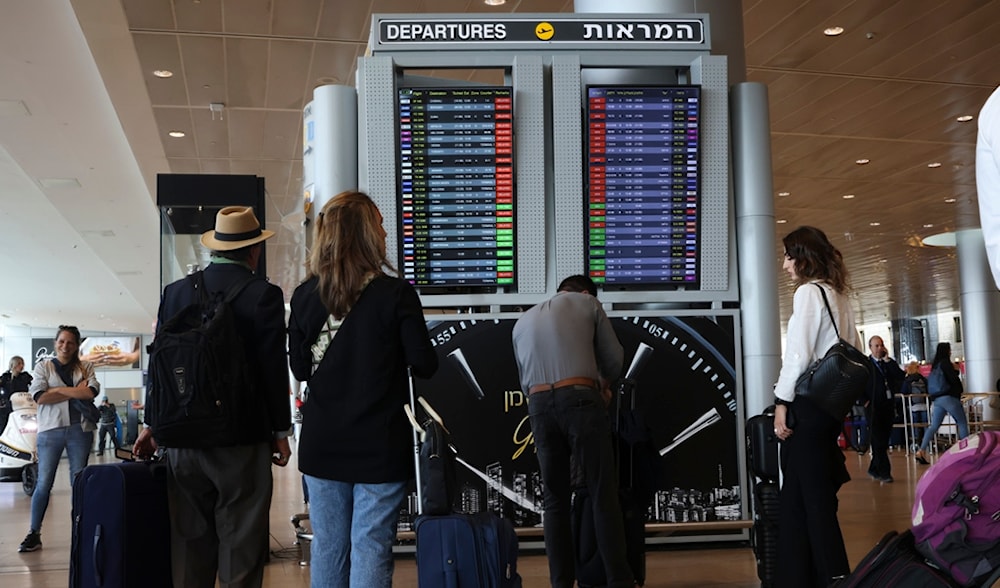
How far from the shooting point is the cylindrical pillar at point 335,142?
17.7 ft

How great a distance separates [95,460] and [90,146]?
8844 mm

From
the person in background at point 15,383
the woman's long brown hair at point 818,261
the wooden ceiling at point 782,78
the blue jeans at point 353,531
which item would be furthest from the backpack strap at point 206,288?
the person in background at point 15,383

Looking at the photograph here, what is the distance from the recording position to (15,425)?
40.8 ft

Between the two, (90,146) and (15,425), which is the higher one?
(90,146)

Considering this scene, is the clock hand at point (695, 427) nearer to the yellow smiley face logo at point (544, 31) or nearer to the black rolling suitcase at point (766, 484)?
the black rolling suitcase at point (766, 484)

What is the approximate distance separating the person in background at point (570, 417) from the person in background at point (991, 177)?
2137mm

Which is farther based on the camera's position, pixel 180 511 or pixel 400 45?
pixel 400 45

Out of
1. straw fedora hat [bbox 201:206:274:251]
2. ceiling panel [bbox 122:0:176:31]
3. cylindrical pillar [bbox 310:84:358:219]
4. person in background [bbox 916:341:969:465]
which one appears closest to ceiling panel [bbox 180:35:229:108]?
ceiling panel [bbox 122:0:176:31]

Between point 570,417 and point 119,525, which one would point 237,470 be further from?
point 570,417

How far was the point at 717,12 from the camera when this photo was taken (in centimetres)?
620

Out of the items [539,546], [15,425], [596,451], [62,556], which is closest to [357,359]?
[596,451]

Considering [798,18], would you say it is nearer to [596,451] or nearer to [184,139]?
[596,451]

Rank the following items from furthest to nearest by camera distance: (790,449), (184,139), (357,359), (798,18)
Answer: (184,139)
(798,18)
(790,449)
(357,359)

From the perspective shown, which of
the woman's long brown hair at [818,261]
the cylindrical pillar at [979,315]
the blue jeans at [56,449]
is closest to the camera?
A: the woman's long brown hair at [818,261]
